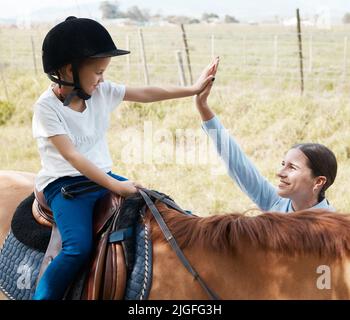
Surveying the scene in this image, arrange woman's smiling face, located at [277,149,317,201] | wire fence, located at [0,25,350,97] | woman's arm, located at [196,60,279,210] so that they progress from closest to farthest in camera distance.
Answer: woman's smiling face, located at [277,149,317,201]
woman's arm, located at [196,60,279,210]
wire fence, located at [0,25,350,97]

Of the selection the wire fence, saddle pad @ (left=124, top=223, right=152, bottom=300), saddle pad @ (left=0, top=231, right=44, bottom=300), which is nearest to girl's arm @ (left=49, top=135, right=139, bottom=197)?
saddle pad @ (left=124, top=223, right=152, bottom=300)

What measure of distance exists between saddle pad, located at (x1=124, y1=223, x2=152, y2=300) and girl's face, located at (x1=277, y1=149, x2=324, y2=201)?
838mm

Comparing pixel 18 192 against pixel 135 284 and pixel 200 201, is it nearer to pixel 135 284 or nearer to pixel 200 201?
pixel 135 284

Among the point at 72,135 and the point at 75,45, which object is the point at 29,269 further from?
the point at 75,45

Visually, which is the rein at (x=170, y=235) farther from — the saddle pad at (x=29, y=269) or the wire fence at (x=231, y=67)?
the wire fence at (x=231, y=67)

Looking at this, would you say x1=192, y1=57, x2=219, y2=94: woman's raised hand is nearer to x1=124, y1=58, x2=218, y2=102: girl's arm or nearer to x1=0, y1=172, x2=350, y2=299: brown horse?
x1=124, y1=58, x2=218, y2=102: girl's arm

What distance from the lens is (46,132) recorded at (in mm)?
2504

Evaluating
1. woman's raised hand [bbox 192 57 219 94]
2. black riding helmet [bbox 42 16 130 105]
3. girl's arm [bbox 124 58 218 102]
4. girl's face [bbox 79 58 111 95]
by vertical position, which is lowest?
girl's arm [bbox 124 58 218 102]

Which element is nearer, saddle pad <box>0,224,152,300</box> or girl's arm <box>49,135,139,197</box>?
saddle pad <box>0,224,152,300</box>

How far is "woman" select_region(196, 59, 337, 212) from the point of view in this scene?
2.85 meters

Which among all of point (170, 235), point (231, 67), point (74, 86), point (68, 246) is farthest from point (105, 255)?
point (231, 67)

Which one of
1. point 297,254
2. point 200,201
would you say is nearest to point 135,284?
point 297,254

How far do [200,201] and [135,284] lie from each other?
12.5ft
